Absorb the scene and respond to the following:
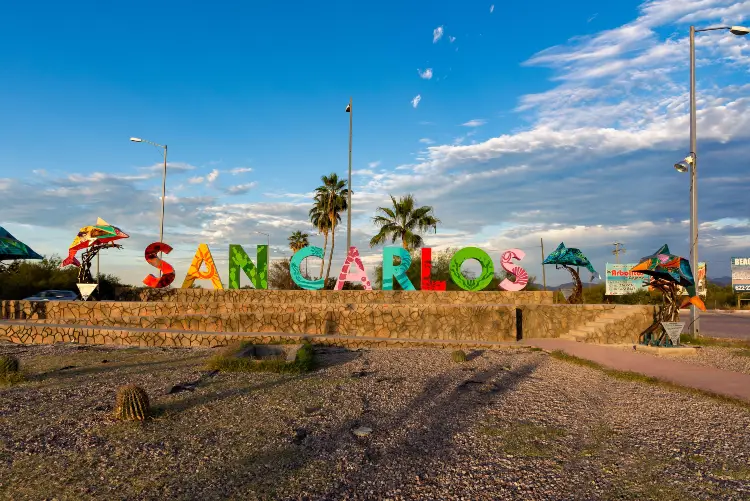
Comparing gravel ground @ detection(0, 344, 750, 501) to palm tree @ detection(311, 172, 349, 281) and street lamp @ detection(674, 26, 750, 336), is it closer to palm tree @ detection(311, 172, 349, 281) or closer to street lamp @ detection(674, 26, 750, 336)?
street lamp @ detection(674, 26, 750, 336)

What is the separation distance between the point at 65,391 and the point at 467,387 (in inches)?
281

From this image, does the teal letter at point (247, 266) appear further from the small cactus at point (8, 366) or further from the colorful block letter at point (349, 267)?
the small cactus at point (8, 366)

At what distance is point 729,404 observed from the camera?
333 inches

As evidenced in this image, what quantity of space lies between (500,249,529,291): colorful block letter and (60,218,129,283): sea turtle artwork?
17128mm

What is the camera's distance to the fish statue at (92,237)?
2362 cm

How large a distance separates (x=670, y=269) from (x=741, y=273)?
39.7 m

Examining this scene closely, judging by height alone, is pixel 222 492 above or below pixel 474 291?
below

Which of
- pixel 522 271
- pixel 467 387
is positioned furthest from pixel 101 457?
pixel 522 271

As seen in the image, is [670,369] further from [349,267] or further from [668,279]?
[349,267]

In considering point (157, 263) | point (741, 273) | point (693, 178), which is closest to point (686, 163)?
point (693, 178)

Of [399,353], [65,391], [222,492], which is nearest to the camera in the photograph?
[222,492]

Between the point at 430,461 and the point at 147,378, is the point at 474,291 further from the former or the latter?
the point at 430,461

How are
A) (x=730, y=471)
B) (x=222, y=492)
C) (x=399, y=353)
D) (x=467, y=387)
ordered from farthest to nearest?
(x=399, y=353), (x=467, y=387), (x=730, y=471), (x=222, y=492)

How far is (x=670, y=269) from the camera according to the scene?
15.2 m
